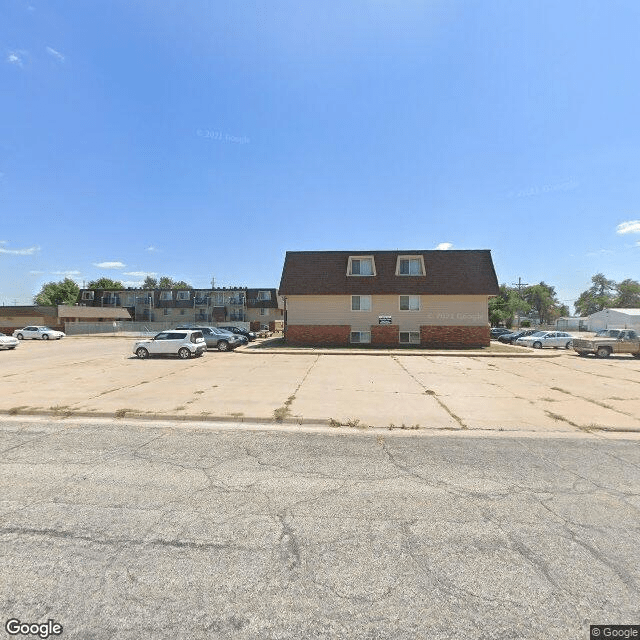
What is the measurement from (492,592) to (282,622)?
167 centimetres

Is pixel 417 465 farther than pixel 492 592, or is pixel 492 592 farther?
pixel 417 465

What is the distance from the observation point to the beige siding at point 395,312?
25484 mm

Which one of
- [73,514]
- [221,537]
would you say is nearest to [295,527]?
[221,537]

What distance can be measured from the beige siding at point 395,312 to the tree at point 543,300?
8687cm

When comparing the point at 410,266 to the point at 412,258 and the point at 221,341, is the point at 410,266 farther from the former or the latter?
the point at 221,341

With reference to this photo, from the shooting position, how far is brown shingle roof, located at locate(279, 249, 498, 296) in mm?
25422

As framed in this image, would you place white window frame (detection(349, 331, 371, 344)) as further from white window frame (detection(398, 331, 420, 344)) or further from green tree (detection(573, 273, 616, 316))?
green tree (detection(573, 273, 616, 316))

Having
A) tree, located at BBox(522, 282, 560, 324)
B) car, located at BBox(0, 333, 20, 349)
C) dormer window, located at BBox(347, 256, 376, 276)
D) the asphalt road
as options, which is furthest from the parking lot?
tree, located at BBox(522, 282, 560, 324)

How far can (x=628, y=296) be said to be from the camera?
321 feet

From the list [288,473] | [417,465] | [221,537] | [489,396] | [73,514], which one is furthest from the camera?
[489,396]

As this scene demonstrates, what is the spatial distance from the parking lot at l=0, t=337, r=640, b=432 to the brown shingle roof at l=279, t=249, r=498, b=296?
33.8 ft

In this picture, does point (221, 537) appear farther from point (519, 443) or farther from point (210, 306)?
point (210, 306)

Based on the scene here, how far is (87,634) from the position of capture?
225cm

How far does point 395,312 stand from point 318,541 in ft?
76.7
